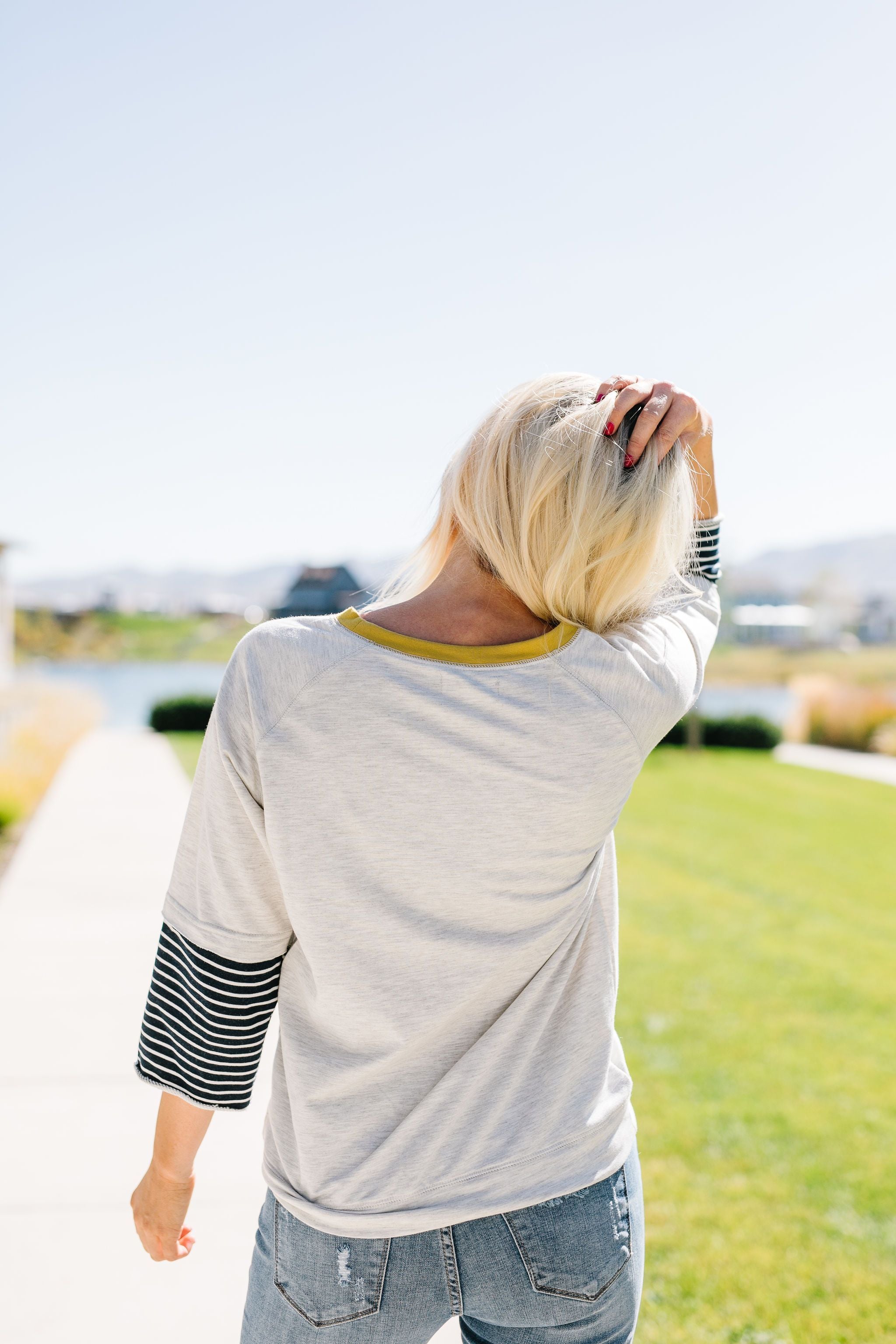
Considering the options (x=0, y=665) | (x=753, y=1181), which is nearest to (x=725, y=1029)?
(x=753, y=1181)

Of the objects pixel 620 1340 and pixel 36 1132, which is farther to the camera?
pixel 36 1132

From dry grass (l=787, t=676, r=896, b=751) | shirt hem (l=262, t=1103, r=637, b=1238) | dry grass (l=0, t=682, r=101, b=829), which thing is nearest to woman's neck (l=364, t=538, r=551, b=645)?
shirt hem (l=262, t=1103, r=637, b=1238)

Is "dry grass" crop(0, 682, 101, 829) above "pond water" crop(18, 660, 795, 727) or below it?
above

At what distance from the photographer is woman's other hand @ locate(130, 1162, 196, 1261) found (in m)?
1.15

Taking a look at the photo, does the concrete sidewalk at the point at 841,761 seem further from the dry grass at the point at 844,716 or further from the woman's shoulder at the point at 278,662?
the woman's shoulder at the point at 278,662

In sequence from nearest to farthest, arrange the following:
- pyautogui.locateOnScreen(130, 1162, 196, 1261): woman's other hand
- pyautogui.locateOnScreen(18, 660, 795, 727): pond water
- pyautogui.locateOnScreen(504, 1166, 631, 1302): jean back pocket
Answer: pyautogui.locateOnScreen(504, 1166, 631, 1302): jean back pocket → pyautogui.locateOnScreen(130, 1162, 196, 1261): woman's other hand → pyautogui.locateOnScreen(18, 660, 795, 727): pond water

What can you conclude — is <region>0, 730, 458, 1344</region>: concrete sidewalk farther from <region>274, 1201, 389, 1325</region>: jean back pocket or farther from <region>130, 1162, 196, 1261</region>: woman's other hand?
<region>274, 1201, 389, 1325</region>: jean back pocket

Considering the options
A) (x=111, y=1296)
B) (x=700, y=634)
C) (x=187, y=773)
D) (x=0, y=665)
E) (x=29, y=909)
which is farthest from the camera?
(x=0, y=665)

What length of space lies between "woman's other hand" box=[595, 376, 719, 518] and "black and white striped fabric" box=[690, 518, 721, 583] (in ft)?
0.66

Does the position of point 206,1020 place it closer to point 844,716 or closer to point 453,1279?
point 453,1279

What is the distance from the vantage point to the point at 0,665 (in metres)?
14.0

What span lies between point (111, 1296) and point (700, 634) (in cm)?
210

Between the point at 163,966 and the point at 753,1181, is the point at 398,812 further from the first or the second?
the point at 753,1181

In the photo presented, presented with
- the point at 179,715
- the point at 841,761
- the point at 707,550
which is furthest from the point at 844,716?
the point at 707,550
